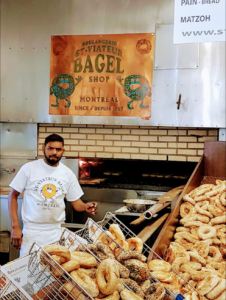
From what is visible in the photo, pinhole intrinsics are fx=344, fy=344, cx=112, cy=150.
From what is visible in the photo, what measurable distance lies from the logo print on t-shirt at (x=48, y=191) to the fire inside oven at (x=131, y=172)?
129cm

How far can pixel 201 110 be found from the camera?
464 centimetres

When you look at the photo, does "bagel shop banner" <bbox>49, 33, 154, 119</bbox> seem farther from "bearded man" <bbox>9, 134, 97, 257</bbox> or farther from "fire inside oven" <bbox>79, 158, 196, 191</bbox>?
"bearded man" <bbox>9, 134, 97, 257</bbox>

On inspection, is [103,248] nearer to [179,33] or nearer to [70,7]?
[179,33]

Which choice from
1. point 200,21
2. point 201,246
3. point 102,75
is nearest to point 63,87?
point 102,75

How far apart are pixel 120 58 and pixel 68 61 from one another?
76 cm

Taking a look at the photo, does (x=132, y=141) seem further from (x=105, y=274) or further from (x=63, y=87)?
(x=105, y=274)

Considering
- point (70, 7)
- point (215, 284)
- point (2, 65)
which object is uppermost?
point (70, 7)

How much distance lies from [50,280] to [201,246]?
142cm

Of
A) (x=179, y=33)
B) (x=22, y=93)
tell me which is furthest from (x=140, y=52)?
(x=179, y=33)

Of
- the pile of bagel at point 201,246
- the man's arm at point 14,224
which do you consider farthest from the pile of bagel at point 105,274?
the man's arm at point 14,224

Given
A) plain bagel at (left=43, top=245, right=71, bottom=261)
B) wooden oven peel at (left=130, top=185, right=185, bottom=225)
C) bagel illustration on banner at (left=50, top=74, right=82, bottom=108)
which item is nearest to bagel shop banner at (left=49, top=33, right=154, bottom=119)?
bagel illustration on banner at (left=50, top=74, right=82, bottom=108)

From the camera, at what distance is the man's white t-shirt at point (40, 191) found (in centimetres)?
341

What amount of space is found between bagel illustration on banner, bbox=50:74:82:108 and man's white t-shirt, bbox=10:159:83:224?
171 cm

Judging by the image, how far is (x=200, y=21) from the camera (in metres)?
2.43
